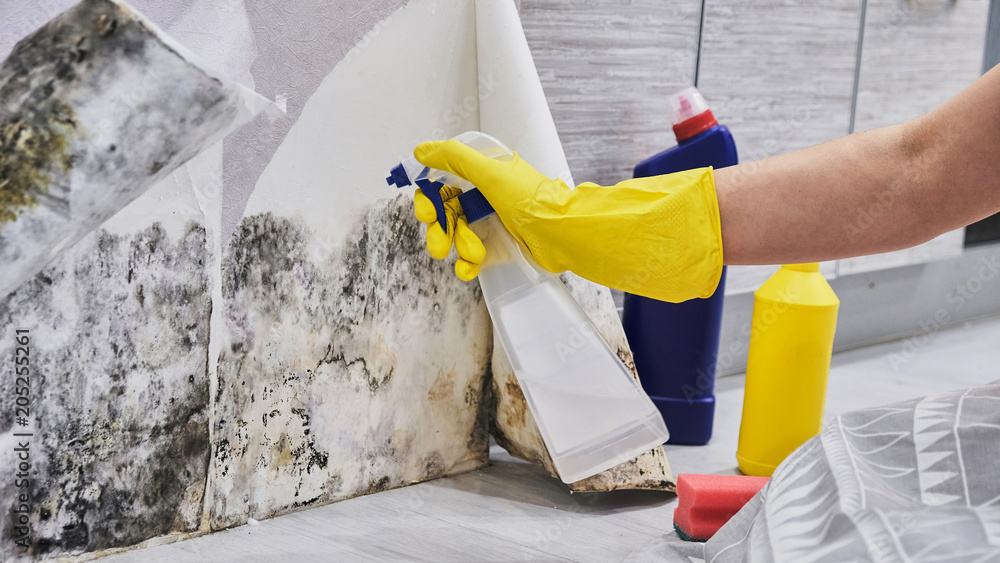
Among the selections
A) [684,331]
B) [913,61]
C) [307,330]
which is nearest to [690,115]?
[684,331]

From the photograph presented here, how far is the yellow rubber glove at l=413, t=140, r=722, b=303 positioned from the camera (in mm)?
903

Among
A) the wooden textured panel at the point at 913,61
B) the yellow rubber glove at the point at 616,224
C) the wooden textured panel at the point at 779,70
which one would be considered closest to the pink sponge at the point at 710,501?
the yellow rubber glove at the point at 616,224

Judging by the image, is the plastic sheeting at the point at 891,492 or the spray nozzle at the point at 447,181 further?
the spray nozzle at the point at 447,181

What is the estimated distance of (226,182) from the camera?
1.01 metres

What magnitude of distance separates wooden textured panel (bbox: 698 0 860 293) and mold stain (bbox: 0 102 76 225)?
1.25 m

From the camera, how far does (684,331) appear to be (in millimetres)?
1429

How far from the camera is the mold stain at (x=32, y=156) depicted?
26.6 inches

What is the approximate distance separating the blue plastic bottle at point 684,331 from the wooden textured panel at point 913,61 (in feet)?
2.17

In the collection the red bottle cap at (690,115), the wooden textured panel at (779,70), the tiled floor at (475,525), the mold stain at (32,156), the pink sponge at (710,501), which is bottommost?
the tiled floor at (475,525)

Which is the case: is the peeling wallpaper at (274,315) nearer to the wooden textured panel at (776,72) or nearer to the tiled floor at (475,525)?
the tiled floor at (475,525)

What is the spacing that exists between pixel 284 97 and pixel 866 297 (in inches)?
68.7

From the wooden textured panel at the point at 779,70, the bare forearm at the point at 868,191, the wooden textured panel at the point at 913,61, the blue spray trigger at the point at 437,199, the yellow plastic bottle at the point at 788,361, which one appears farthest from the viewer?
the wooden textured panel at the point at 913,61

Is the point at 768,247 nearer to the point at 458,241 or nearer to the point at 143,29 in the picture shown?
the point at 458,241

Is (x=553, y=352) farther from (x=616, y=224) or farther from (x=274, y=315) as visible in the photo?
(x=274, y=315)
